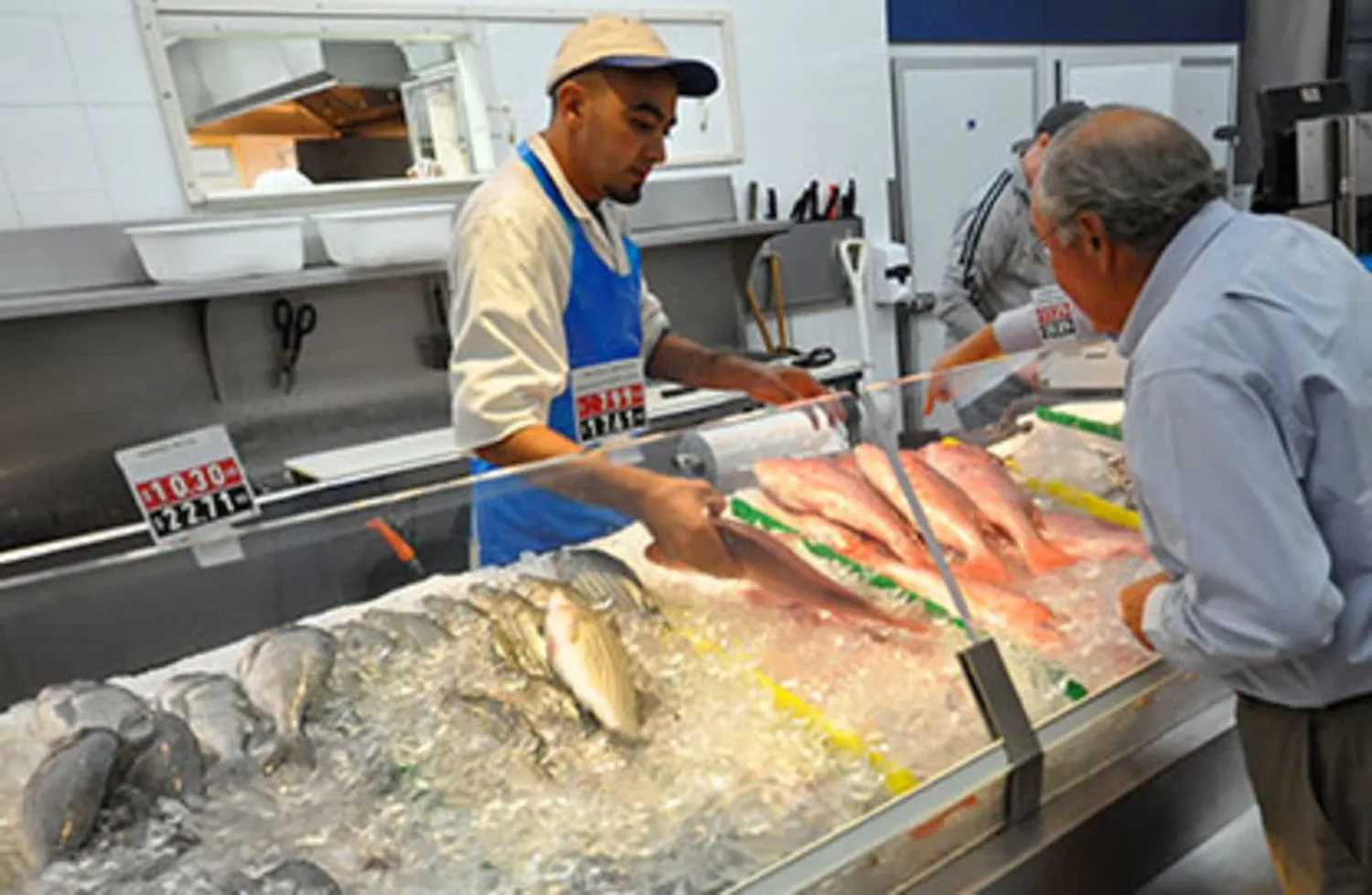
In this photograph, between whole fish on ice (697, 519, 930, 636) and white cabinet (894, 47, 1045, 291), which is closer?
whole fish on ice (697, 519, 930, 636)

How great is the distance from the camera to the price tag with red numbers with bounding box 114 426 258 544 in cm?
127

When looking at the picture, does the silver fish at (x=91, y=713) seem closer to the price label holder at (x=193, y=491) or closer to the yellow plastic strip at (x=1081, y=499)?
the price label holder at (x=193, y=491)

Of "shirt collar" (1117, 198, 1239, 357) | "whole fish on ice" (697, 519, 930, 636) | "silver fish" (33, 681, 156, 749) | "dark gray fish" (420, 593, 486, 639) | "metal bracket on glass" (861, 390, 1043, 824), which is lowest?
"metal bracket on glass" (861, 390, 1043, 824)

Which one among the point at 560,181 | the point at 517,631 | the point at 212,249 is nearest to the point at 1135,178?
the point at 517,631

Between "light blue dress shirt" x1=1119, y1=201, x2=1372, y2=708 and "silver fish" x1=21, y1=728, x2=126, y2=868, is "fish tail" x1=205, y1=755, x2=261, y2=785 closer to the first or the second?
"silver fish" x1=21, y1=728, x2=126, y2=868

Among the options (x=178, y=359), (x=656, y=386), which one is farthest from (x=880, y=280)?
(x=178, y=359)

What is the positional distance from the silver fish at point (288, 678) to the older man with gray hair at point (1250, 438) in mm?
1091

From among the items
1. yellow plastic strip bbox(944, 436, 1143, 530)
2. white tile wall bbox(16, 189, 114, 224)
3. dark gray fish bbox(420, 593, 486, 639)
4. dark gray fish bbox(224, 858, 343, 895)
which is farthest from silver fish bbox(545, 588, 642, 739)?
white tile wall bbox(16, 189, 114, 224)

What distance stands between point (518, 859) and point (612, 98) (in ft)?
4.47

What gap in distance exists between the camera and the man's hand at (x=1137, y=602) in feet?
4.30

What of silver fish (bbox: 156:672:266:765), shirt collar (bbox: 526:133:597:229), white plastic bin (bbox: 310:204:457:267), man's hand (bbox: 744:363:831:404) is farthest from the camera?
white plastic bin (bbox: 310:204:457:267)

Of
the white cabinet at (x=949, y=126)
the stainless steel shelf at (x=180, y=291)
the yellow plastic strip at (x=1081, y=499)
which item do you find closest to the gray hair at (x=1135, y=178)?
the yellow plastic strip at (x=1081, y=499)

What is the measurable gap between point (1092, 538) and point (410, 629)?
116 centimetres

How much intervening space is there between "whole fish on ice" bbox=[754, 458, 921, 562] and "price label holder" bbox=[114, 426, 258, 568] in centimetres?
85
